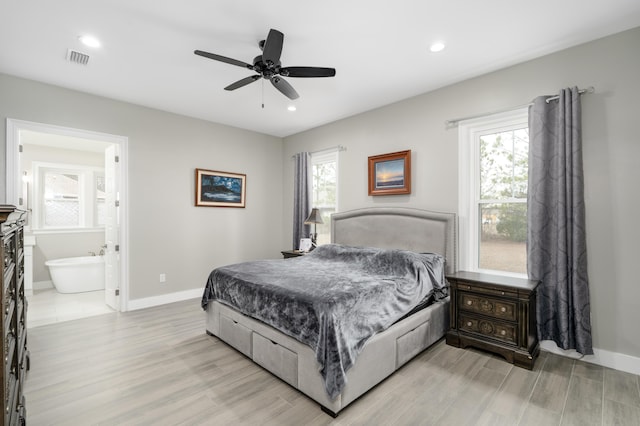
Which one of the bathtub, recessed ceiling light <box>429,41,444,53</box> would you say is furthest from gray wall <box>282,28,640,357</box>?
the bathtub

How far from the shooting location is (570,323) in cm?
270

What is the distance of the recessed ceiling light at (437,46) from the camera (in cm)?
276

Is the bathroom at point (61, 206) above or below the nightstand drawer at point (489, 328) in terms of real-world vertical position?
above

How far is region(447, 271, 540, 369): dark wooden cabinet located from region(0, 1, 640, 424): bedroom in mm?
644

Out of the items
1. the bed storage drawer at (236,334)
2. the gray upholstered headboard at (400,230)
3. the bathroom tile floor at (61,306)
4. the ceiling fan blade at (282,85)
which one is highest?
the ceiling fan blade at (282,85)

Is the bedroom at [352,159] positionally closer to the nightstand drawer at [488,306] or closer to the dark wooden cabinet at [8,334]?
the nightstand drawer at [488,306]

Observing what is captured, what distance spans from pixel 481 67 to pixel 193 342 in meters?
4.21

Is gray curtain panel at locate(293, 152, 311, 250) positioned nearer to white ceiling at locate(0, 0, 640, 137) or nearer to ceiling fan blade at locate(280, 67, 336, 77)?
white ceiling at locate(0, 0, 640, 137)

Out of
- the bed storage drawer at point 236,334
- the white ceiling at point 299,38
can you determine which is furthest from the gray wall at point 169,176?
the bed storage drawer at point 236,334

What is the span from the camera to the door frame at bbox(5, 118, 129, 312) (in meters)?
3.37

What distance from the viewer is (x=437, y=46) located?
280 centimetres

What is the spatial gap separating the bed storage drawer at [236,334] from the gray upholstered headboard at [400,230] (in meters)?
2.11

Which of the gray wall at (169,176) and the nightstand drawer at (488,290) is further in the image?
the gray wall at (169,176)

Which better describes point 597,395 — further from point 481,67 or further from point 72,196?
point 72,196
